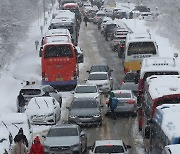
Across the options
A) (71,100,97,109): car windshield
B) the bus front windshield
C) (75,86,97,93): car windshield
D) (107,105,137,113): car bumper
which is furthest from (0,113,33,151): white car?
the bus front windshield

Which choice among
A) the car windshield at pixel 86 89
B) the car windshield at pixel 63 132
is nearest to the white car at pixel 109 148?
the car windshield at pixel 63 132

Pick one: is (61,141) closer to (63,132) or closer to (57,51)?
(63,132)

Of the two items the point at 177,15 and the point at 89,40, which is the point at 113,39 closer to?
the point at 89,40

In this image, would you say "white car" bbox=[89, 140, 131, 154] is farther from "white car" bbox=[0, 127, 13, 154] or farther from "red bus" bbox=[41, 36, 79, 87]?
"red bus" bbox=[41, 36, 79, 87]

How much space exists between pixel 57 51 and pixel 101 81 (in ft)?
10.6

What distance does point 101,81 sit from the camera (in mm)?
38344

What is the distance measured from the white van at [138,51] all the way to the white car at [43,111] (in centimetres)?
1076

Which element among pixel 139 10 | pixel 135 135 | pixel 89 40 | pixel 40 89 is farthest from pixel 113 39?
pixel 139 10

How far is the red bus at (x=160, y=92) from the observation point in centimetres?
1961

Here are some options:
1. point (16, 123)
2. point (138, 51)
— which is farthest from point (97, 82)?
point (16, 123)

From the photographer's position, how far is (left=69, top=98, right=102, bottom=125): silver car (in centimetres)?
2867

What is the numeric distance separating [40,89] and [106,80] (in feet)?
21.4

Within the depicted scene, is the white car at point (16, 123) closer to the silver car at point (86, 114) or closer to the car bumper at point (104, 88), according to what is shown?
the silver car at point (86, 114)

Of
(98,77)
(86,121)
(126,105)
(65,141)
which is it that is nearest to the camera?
(65,141)
